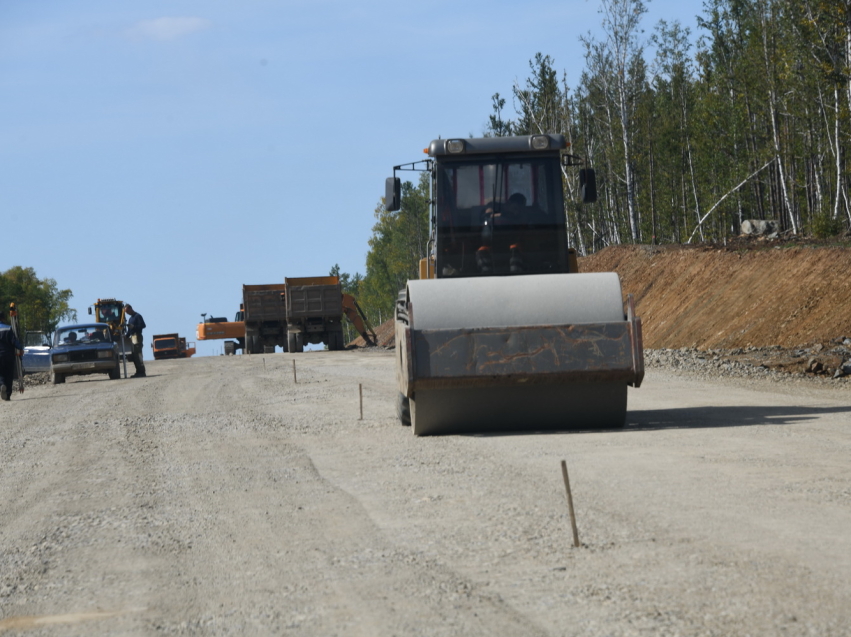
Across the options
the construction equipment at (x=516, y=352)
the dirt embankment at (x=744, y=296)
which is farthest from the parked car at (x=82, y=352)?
the construction equipment at (x=516, y=352)

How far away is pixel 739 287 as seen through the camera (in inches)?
1109

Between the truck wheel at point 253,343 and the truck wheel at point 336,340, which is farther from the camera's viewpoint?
the truck wheel at point 253,343

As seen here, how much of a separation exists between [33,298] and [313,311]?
8615 cm

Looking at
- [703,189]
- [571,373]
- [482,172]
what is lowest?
[571,373]

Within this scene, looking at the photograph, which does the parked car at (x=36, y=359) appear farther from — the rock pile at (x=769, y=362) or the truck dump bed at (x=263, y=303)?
the rock pile at (x=769, y=362)

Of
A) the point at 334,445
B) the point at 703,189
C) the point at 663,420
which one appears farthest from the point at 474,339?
the point at 703,189

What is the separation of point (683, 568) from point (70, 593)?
131 inches

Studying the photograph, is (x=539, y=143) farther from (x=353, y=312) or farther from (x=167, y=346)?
(x=167, y=346)

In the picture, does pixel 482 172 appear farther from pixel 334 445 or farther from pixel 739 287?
pixel 739 287

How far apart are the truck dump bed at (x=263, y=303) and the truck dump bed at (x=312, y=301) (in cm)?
214

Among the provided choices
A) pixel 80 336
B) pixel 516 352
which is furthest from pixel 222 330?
pixel 516 352

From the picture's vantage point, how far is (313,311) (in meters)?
45.2

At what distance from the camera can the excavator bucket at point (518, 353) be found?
10.9 metres

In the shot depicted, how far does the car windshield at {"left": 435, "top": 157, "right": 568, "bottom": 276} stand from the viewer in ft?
43.1
